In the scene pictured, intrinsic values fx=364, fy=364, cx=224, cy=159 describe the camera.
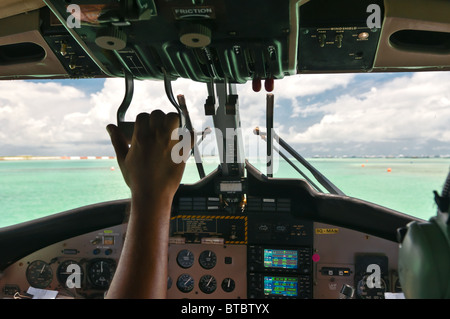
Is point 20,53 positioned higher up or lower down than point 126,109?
higher up

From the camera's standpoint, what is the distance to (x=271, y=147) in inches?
112

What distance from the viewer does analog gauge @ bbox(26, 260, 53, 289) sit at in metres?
2.93

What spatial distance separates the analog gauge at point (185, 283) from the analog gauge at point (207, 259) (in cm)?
17

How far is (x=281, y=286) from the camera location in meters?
2.87

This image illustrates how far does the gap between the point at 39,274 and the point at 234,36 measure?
276 centimetres

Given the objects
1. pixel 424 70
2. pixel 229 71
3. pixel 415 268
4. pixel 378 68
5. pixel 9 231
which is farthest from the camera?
pixel 9 231

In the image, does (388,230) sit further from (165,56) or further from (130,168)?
(130,168)

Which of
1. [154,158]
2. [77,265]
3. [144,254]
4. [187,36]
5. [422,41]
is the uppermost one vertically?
[422,41]

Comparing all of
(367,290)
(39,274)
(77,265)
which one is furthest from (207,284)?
(39,274)

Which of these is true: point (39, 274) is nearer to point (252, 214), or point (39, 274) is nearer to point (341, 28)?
point (252, 214)

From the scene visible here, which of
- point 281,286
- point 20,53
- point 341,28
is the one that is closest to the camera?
point 341,28

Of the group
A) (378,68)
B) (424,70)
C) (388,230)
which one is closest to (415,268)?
(378,68)

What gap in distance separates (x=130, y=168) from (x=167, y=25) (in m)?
0.48
